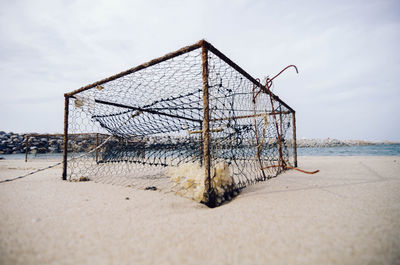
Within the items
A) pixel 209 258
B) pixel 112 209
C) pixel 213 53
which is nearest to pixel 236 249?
pixel 209 258

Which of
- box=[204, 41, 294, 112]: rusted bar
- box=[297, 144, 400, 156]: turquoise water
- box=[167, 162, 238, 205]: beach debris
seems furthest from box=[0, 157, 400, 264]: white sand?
box=[297, 144, 400, 156]: turquoise water

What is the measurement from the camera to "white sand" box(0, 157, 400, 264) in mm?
846

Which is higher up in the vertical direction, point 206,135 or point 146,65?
point 146,65

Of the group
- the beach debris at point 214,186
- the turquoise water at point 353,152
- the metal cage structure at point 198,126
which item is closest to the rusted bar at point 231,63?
the metal cage structure at point 198,126

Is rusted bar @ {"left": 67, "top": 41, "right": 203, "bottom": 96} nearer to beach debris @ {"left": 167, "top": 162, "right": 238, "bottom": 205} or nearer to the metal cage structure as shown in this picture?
the metal cage structure

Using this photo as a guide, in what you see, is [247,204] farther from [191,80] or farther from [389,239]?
[191,80]

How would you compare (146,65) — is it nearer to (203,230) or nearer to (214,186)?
(214,186)

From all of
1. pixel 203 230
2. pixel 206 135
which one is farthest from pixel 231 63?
pixel 203 230

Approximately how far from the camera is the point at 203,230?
1.12 meters

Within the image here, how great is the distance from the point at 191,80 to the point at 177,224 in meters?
2.07

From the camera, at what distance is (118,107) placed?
12.5 ft

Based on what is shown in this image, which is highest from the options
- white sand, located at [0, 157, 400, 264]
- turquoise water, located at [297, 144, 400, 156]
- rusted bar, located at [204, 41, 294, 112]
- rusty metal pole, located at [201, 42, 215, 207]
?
rusted bar, located at [204, 41, 294, 112]

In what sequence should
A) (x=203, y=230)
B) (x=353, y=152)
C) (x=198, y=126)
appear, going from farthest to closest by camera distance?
(x=353, y=152), (x=198, y=126), (x=203, y=230)

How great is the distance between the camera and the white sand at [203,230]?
0.85 meters
